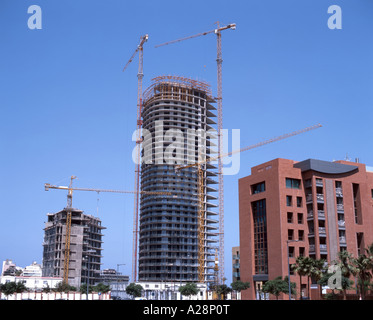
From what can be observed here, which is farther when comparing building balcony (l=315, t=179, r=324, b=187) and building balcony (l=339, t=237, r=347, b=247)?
building balcony (l=315, t=179, r=324, b=187)

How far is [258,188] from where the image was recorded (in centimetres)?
12150

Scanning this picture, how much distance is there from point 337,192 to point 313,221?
11.1m

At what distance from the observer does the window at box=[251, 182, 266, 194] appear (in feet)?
392

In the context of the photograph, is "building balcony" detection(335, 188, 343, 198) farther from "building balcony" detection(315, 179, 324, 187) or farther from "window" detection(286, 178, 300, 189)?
"window" detection(286, 178, 300, 189)

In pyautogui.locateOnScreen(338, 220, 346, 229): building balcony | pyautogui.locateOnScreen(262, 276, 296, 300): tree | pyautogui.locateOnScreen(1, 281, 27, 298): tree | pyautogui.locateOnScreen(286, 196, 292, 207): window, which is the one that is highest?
pyautogui.locateOnScreen(286, 196, 292, 207): window

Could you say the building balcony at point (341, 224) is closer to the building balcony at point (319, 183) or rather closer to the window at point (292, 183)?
the building balcony at point (319, 183)

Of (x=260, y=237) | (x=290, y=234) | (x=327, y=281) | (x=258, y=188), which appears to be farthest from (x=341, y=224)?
(x=327, y=281)

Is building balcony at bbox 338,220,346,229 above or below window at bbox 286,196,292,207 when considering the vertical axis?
below

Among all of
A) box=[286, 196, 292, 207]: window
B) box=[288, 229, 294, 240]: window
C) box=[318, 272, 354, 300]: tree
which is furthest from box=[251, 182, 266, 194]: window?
box=[318, 272, 354, 300]: tree

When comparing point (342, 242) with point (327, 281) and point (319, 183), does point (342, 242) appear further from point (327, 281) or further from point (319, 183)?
point (327, 281)

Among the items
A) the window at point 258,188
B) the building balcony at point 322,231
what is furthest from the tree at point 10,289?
the building balcony at point 322,231
